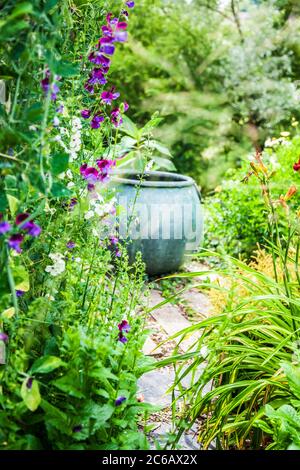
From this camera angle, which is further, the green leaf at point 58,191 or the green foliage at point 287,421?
the green foliage at point 287,421

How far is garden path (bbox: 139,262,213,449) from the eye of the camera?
206cm

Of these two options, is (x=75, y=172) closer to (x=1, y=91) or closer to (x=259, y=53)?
(x=1, y=91)

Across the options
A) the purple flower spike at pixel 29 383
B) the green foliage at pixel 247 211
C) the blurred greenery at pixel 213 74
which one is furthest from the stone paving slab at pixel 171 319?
the blurred greenery at pixel 213 74

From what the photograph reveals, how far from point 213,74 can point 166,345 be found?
4713 mm

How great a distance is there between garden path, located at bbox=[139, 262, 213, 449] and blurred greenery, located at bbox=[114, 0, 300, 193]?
2624 millimetres

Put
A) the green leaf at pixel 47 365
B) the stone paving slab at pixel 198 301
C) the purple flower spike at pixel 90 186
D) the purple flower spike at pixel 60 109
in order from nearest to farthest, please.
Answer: the green leaf at pixel 47 365, the purple flower spike at pixel 60 109, the purple flower spike at pixel 90 186, the stone paving slab at pixel 198 301

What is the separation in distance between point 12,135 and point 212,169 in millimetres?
5379

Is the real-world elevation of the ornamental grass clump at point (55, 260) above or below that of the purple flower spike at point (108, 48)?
below

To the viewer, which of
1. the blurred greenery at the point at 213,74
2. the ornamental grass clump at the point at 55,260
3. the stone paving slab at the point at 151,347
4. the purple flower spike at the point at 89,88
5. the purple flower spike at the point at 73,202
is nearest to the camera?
the ornamental grass clump at the point at 55,260

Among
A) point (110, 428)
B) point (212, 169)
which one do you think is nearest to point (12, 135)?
point (110, 428)

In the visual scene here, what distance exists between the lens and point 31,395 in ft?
4.19

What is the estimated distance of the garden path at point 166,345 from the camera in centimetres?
206

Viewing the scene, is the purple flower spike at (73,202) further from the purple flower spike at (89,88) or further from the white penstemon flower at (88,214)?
the purple flower spike at (89,88)

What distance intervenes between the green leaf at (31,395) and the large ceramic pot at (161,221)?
2202mm
